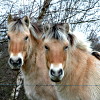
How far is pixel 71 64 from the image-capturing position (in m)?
3.84

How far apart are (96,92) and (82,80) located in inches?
13.9

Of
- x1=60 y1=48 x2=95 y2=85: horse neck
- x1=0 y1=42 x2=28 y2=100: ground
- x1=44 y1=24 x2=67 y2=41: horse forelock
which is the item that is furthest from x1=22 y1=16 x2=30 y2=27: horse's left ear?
x1=0 y1=42 x2=28 y2=100: ground

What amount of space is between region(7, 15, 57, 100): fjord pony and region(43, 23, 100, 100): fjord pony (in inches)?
28.4

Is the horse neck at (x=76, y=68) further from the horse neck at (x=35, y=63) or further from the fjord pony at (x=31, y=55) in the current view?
the horse neck at (x=35, y=63)

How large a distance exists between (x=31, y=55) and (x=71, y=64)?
1.30 meters

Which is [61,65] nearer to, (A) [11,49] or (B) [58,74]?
(B) [58,74]

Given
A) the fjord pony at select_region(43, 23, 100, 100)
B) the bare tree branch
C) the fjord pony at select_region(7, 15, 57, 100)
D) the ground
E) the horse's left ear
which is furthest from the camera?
the ground

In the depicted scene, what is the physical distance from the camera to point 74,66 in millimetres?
3850

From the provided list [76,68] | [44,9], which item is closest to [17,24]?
[76,68]

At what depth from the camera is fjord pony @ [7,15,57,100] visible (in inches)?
169

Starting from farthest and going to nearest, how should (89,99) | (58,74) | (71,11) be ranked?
(71,11) → (89,99) → (58,74)

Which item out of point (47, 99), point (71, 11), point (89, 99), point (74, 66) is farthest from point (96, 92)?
point (71, 11)


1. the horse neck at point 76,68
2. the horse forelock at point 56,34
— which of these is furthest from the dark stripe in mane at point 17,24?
the horse neck at point 76,68

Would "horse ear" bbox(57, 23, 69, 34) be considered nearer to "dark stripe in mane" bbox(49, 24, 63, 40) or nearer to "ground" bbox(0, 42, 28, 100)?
"dark stripe in mane" bbox(49, 24, 63, 40)
